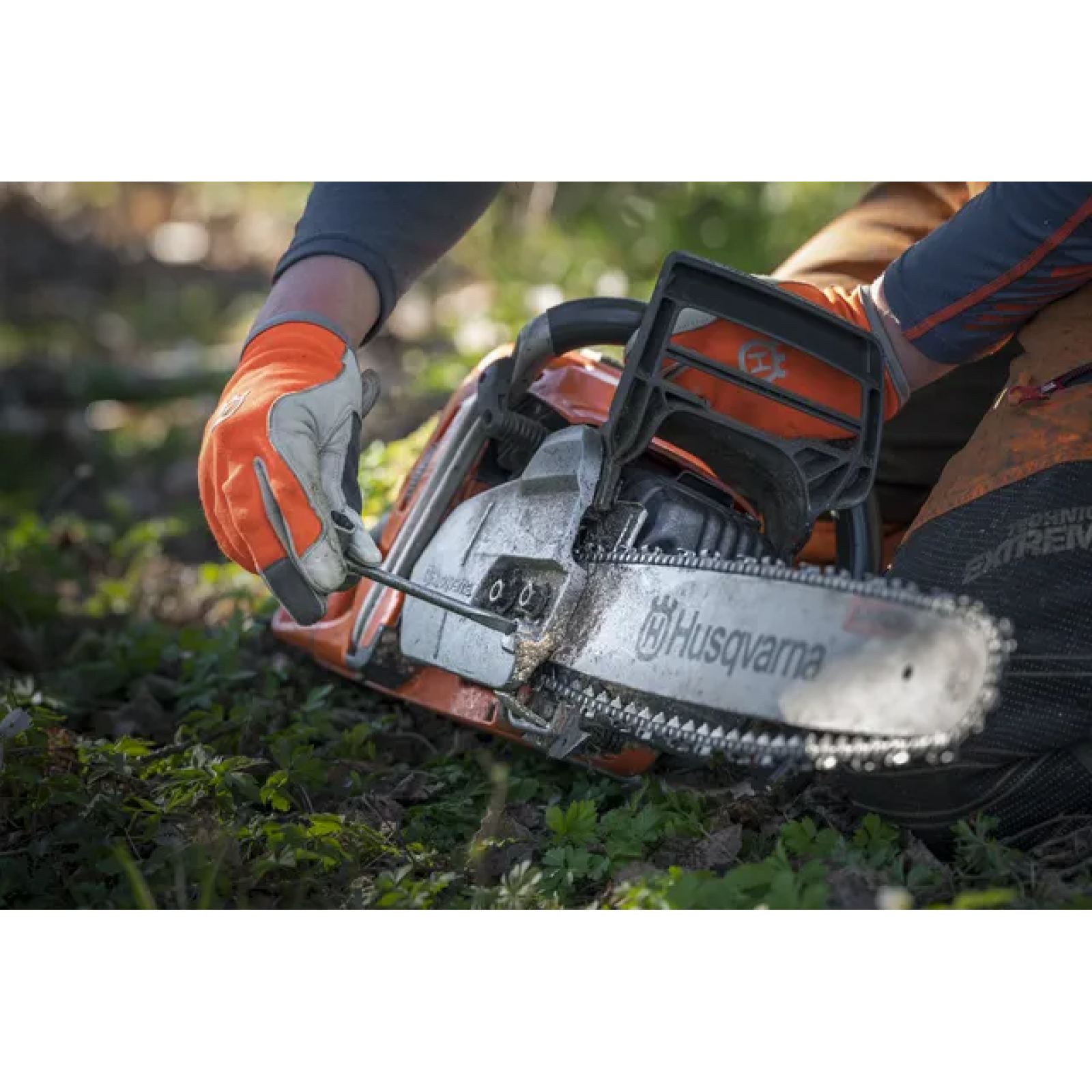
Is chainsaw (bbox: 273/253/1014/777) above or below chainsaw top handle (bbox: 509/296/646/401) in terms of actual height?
below

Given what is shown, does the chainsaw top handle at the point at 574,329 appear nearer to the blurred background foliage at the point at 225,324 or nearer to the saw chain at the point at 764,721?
the saw chain at the point at 764,721

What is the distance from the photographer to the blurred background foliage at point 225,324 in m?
5.33

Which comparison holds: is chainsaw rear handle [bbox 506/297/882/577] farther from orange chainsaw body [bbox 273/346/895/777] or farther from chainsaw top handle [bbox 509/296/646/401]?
orange chainsaw body [bbox 273/346/895/777]

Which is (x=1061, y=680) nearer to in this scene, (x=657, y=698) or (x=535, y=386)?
(x=657, y=698)

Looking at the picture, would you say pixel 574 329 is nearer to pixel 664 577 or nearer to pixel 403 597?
pixel 664 577

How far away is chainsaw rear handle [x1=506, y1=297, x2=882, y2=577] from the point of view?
228cm

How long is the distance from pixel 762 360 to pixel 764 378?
0.03 meters

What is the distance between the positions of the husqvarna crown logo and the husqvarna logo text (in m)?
0.48

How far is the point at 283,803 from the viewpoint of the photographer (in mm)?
2357

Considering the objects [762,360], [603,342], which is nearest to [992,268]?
[762,360]

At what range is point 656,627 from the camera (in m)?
1.98

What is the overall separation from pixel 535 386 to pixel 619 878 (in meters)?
1.03

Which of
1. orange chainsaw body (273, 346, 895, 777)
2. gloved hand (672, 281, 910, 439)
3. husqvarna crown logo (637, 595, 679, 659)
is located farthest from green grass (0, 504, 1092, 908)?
gloved hand (672, 281, 910, 439)
